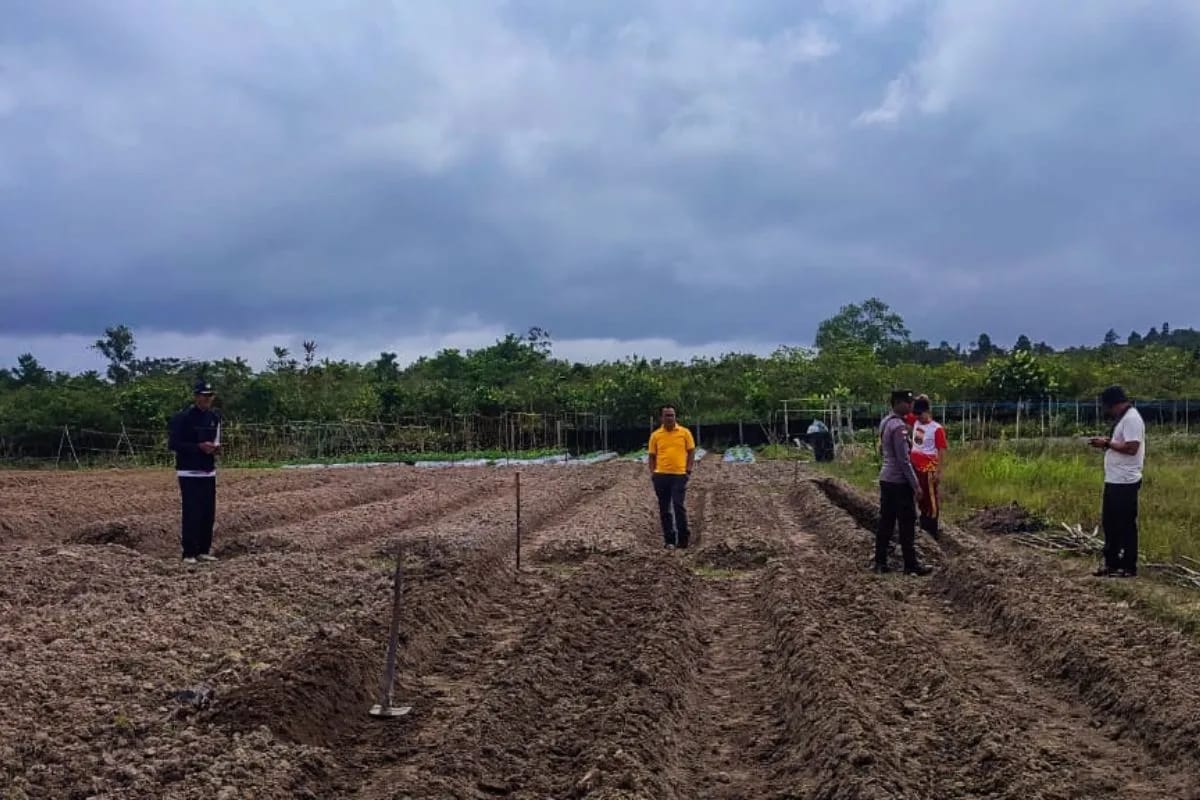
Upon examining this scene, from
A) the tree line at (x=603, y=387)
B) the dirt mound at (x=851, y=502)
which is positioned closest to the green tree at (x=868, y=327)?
the tree line at (x=603, y=387)

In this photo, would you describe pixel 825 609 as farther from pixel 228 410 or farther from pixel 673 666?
pixel 228 410

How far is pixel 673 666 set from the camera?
620cm

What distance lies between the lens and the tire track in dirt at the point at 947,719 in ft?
14.1

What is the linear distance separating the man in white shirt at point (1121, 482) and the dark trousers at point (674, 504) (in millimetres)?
4156

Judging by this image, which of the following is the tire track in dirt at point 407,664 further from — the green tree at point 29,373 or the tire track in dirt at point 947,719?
the green tree at point 29,373

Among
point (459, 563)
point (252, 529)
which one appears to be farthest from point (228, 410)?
point (459, 563)

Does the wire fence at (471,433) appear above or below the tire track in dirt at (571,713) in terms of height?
above

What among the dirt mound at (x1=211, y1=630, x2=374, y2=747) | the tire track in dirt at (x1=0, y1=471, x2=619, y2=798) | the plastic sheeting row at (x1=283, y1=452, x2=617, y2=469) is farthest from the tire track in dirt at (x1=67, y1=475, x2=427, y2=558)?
the plastic sheeting row at (x1=283, y1=452, x2=617, y2=469)

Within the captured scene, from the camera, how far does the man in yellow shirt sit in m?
11.2

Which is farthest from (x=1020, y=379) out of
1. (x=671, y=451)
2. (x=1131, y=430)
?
(x=1131, y=430)

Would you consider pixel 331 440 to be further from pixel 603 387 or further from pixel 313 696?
pixel 313 696

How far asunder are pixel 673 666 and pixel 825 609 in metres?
1.97

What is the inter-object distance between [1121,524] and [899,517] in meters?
1.87

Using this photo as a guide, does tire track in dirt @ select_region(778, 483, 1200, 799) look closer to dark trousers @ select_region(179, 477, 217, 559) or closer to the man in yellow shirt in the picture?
the man in yellow shirt
